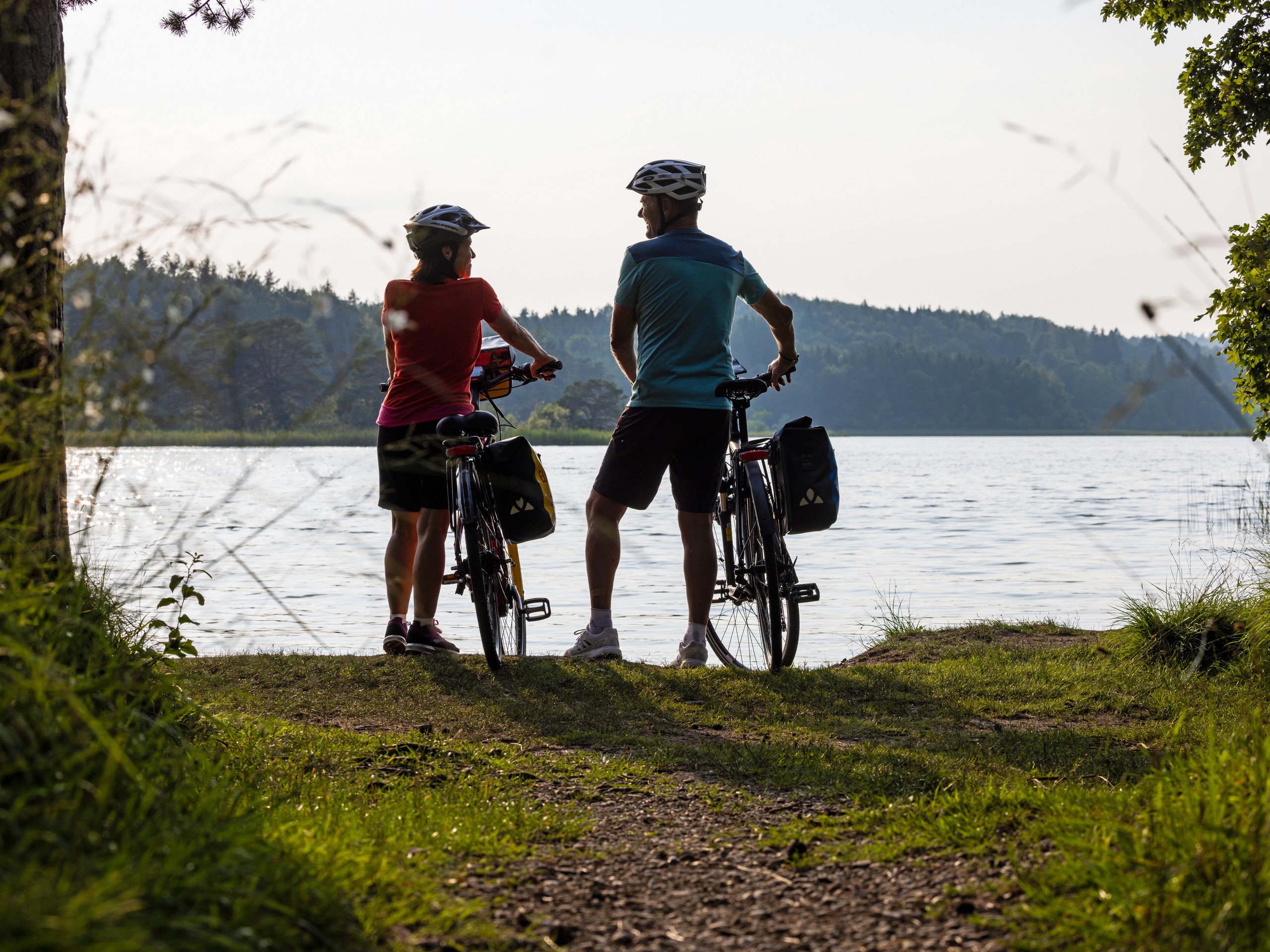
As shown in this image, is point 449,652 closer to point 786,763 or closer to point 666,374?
point 666,374

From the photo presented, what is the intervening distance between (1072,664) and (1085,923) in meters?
3.78

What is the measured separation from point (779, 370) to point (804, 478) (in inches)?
23.2

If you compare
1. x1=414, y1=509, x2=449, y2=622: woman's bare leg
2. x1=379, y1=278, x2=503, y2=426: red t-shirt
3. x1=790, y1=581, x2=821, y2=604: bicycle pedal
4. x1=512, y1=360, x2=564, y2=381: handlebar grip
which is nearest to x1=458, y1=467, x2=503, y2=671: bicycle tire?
x1=414, y1=509, x2=449, y2=622: woman's bare leg

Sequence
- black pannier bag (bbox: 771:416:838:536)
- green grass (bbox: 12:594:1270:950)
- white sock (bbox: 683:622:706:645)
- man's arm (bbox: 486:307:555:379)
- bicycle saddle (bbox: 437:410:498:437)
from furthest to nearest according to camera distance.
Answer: man's arm (bbox: 486:307:555:379) → white sock (bbox: 683:622:706:645) → black pannier bag (bbox: 771:416:838:536) → bicycle saddle (bbox: 437:410:498:437) → green grass (bbox: 12:594:1270:950)

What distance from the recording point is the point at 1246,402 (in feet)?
23.5

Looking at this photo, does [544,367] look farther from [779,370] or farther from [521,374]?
[779,370]

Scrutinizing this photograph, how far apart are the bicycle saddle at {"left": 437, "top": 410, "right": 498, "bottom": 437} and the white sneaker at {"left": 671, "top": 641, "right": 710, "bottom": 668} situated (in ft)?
4.71

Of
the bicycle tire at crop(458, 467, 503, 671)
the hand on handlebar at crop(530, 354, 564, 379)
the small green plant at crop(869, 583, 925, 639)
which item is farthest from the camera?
the small green plant at crop(869, 583, 925, 639)

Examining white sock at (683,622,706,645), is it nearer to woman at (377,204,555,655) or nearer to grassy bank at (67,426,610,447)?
woman at (377,204,555,655)

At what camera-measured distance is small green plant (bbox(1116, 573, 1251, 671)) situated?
557 centimetres

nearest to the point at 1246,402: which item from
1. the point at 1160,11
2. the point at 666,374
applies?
the point at 1160,11

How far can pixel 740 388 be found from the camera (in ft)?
17.9

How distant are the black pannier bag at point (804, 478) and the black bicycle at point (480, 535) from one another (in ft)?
4.38

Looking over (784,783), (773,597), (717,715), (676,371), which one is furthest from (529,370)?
(784,783)
